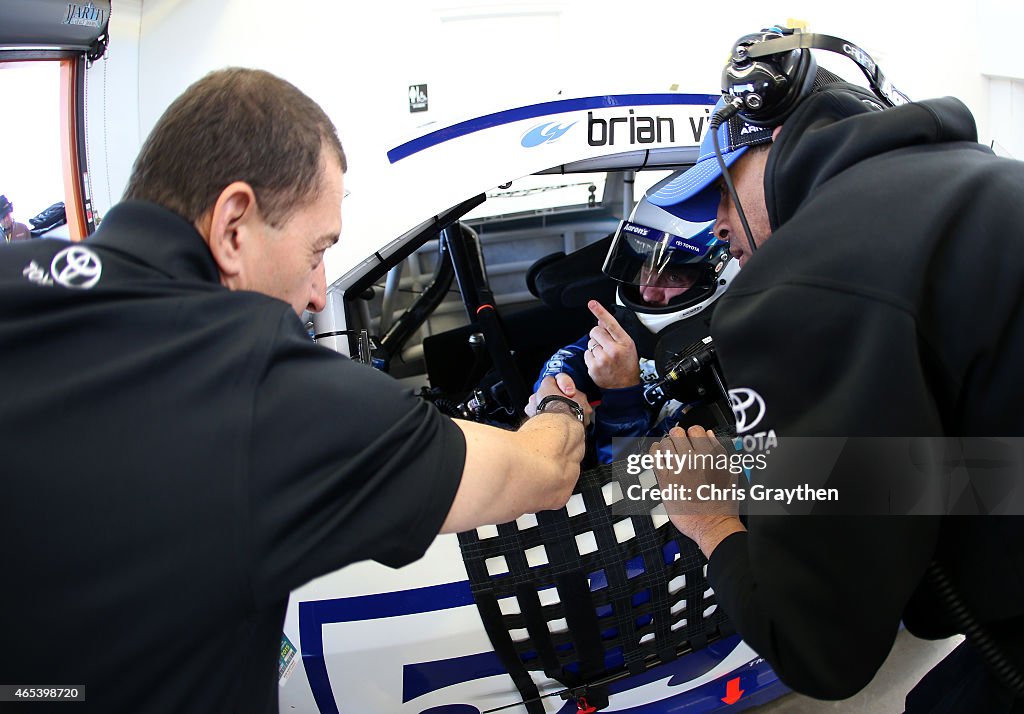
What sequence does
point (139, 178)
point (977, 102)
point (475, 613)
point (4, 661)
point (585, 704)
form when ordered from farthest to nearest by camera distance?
point (977, 102) < point (585, 704) < point (475, 613) < point (139, 178) < point (4, 661)

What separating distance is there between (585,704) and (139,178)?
1182 millimetres

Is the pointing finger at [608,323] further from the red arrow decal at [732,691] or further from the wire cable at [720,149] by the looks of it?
the red arrow decal at [732,691]

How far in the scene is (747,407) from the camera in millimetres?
708

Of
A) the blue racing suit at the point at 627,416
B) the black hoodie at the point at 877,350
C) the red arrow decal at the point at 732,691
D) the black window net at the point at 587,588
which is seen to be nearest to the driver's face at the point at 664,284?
the blue racing suit at the point at 627,416

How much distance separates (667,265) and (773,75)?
0.90 metres

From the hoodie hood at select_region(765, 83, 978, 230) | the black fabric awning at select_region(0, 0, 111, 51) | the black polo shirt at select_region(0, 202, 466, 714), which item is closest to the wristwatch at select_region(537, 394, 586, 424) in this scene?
the hoodie hood at select_region(765, 83, 978, 230)

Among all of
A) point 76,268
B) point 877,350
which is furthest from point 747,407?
point 76,268

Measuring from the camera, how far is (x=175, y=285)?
0.65 metres

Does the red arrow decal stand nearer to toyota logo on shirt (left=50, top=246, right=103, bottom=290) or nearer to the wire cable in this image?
the wire cable

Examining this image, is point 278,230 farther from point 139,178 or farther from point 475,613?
point 475,613

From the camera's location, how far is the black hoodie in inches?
25.1

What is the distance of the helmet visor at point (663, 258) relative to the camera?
1698mm

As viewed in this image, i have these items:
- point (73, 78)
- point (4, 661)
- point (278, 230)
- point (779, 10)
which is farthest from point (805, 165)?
point (73, 78)

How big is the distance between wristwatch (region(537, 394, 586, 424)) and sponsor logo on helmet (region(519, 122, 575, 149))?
50 centimetres
